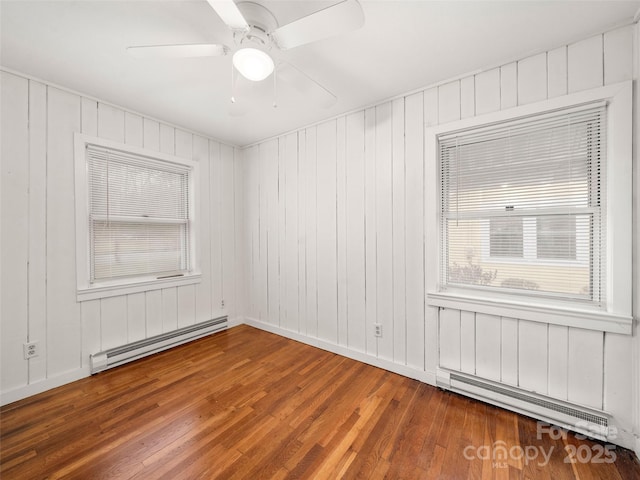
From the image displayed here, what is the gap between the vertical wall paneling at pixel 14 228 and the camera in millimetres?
2037

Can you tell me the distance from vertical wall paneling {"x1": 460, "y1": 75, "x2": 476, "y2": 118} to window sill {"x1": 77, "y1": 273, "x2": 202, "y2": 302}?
10.9ft

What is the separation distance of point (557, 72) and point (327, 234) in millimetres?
2227

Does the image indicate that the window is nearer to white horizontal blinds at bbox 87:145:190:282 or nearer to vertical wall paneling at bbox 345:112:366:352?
white horizontal blinds at bbox 87:145:190:282

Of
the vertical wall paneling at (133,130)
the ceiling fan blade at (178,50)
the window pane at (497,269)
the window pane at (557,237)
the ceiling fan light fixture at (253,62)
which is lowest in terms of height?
the window pane at (497,269)

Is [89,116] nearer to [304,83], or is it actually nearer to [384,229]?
[304,83]

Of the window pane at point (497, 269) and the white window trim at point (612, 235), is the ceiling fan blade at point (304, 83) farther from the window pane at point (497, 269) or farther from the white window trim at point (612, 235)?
the window pane at point (497, 269)

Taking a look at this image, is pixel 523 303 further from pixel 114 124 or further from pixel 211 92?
pixel 114 124

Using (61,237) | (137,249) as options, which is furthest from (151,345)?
(61,237)

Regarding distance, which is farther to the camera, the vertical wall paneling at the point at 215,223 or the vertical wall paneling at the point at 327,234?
the vertical wall paneling at the point at 215,223

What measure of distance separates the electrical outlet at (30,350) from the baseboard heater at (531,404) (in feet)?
10.9

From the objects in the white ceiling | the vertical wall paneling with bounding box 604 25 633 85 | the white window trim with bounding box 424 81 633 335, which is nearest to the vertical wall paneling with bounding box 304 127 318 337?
the white ceiling

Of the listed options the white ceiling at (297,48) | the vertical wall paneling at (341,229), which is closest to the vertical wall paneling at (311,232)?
the vertical wall paneling at (341,229)

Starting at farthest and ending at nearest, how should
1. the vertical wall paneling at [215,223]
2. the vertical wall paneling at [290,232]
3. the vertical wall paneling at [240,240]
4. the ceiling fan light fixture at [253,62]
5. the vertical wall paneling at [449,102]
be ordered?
the vertical wall paneling at [240,240] → the vertical wall paneling at [215,223] → the vertical wall paneling at [290,232] → the vertical wall paneling at [449,102] → the ceiling fan light fixture at [253,62]

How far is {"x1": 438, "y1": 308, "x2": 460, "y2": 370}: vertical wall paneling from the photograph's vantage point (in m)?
2.20
